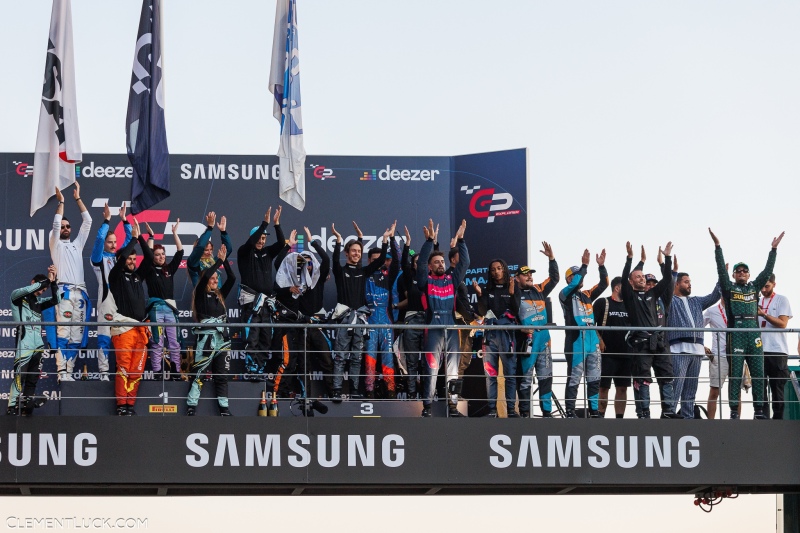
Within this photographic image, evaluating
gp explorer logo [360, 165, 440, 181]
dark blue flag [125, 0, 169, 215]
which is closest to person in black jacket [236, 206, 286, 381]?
→ dark blue flag [125, 0, 169, 215]

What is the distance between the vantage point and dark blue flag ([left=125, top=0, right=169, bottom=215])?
14828mm

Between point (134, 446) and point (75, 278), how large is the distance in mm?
2839

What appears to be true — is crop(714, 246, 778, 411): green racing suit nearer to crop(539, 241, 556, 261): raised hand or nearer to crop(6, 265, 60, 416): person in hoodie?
crop(539, 241, 556, 261): raised hand

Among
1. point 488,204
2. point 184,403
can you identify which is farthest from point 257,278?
point 488,204

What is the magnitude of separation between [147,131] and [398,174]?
3671 millimetres

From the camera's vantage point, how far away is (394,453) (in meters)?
12.4

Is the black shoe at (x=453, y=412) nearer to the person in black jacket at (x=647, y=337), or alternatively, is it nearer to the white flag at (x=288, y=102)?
the person in black jacket at (x=647, y=337)

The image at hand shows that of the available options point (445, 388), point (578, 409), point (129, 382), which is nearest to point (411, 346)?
point (445, 388)

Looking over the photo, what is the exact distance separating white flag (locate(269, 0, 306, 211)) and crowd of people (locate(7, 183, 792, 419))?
140cm

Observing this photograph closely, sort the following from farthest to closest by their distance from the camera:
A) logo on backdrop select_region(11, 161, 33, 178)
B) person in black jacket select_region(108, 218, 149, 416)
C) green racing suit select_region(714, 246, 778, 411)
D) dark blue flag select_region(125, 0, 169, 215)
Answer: logo on backdrop select_region(11, 161, 33, 178), dark blue flag select_region(125, 0, 169, 215), green racing suit select_region(714, 246, 778, 411), person in black jacket select_region(108, 218, 149, 416)

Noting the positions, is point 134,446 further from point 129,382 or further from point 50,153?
point 50,153

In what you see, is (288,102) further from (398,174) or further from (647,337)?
(647,337)

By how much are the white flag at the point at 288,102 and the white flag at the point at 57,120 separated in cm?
243

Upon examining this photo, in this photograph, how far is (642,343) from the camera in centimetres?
1305
